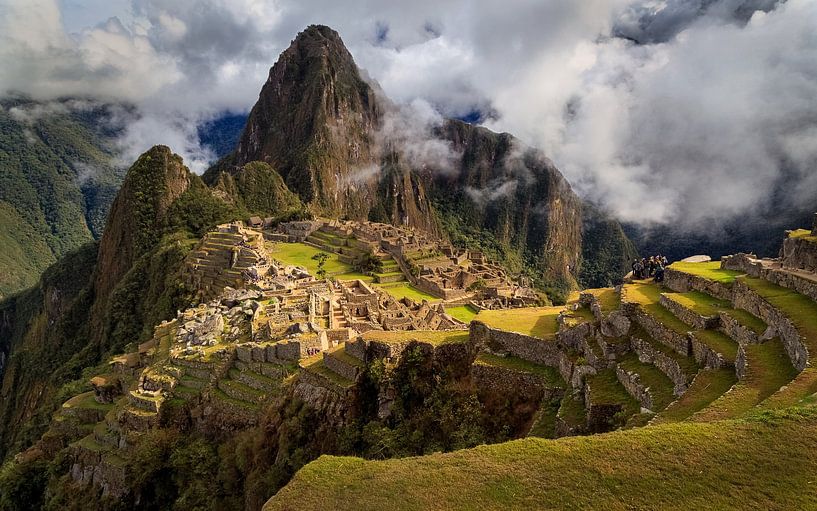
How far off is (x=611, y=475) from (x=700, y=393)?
14.5 feet

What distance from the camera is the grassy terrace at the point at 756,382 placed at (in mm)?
9719

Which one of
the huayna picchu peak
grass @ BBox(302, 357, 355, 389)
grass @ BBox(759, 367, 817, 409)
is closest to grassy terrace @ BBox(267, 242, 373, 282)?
the huayna picchu peak

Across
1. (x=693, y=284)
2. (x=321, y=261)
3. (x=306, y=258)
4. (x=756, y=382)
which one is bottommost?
(x=756, y=382)

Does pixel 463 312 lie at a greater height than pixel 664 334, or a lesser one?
lesser

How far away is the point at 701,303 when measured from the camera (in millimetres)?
15797

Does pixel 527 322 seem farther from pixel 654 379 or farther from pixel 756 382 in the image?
pixel 756 382

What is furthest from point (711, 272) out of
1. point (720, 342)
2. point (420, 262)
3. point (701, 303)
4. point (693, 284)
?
point (420, 262)

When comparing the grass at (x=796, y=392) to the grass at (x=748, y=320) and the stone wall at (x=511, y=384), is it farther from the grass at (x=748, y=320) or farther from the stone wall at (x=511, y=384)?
the stone wall at (x=511, y=384)

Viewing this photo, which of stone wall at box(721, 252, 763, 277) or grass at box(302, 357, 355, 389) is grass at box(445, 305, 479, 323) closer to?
grass at box(302, 357, 355, 389)

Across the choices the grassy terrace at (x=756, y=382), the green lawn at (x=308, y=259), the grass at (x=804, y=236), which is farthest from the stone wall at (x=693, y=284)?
the green lawn at (x=308, y=259)

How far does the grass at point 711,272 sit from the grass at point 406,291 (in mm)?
33056

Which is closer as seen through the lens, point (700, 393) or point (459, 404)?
point (700, 393)

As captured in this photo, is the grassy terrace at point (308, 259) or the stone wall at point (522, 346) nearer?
the stone wall at point (522, 346)

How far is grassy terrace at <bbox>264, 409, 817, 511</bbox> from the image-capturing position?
7387mm
